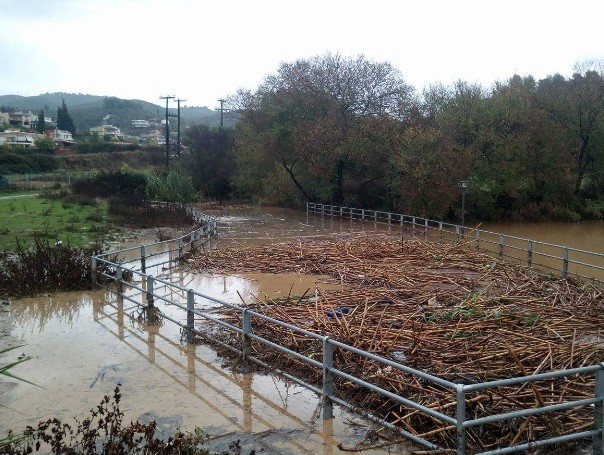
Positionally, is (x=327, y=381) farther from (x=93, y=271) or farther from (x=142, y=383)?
(x=93, y=271)

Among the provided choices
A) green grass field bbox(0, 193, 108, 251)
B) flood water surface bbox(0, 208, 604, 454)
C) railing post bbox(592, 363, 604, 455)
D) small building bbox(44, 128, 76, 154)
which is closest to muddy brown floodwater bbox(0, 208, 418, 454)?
flood water surface bbox(0, 208, 604, 454)

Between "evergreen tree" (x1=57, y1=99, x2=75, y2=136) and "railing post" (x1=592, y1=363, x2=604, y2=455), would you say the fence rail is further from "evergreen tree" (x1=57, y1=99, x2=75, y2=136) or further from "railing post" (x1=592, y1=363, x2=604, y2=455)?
"evergreen tree" (x1=57, y1=99, x2=75, y2=136)

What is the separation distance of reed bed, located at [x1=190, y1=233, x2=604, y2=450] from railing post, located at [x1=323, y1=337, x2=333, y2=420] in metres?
0.51

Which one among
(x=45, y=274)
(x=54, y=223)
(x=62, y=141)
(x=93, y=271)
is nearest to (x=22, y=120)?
(x=62, y=141)

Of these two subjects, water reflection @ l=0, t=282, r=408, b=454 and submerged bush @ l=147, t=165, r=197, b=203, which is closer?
water reflection @ l=0, t=282, r=408, b=454

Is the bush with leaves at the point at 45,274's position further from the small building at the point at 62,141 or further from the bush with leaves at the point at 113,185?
the small building at the point at 62,141

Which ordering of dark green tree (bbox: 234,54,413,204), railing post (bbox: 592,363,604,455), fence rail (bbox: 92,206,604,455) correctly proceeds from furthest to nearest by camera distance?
dark green tree (bbox: 234,54,413,204) → railing post (bbox: 592,363,604,455) → fence rail (bbox: 92,206,604,455)

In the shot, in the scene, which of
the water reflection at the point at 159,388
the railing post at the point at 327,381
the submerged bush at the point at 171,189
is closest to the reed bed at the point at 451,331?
the railing post at the point at 327,381

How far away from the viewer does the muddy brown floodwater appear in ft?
23.9

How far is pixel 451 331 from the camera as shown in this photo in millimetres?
10242

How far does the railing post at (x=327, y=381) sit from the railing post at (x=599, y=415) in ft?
9.44

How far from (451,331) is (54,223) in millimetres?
26330

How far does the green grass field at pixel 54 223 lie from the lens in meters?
25.8

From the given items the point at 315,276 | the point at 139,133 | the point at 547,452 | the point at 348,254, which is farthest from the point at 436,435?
the point at 139,133
